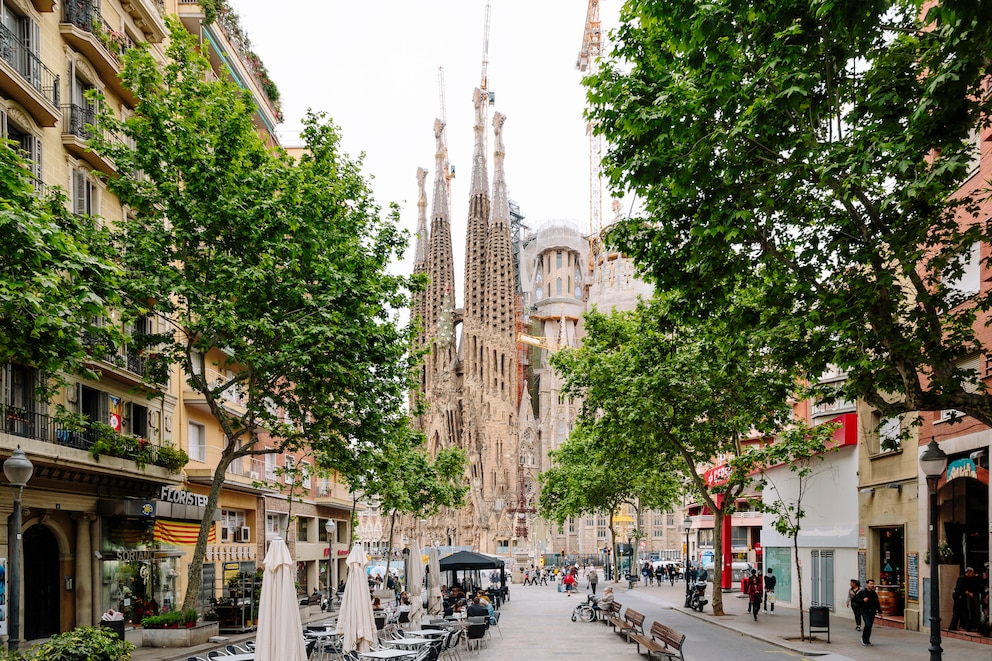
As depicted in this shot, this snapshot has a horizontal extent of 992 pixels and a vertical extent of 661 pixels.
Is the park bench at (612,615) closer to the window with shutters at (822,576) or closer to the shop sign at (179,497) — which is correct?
the window with shutters at (822,576)

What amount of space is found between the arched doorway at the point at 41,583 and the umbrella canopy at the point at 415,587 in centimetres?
943

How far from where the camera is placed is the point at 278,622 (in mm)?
14594

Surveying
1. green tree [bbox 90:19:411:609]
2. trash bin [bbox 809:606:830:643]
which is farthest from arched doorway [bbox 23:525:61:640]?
trash bin [bbox 809:606:830:643]

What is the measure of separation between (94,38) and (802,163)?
19.8 meters

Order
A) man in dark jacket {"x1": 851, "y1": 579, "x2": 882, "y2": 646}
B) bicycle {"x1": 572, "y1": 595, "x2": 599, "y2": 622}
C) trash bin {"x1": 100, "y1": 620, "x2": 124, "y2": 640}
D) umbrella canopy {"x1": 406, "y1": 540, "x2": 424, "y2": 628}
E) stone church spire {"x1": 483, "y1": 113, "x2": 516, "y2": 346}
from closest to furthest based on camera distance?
1. trash bin {"x1": 100, "y1": 620, "x2": 124, "y2": 640}
2. man in dark jacket {"x1": 851, "y1": 579, "x2": 882, "y2": 646}
3. umbrella canopy {"x1": 406, "y1": 540, "x2": 424, "y2": 628}
4. bicycle {"x1": 572, "y1": 595, "x2": 599, "y2": 622}
5. stone church spire {"x1": 483, "y1": 113, "x2": 516, "y2": 346}

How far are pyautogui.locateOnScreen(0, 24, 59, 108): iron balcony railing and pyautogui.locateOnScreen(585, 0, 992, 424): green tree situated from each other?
14.4 metres

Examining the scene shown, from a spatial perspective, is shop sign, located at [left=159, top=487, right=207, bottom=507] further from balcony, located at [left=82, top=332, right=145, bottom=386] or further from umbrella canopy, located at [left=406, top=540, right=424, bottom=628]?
umbrella canopy, located at [left=406, top=540, right=424, bottom=628]

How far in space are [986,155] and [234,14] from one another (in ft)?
98.5

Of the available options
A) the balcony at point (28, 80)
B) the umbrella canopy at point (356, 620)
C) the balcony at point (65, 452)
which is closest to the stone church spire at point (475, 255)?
the balcony at point (65, 452)

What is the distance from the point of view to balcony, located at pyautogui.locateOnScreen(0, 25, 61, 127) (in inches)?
836

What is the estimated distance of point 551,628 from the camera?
99.6 feet

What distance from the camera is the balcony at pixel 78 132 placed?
24.4 metres

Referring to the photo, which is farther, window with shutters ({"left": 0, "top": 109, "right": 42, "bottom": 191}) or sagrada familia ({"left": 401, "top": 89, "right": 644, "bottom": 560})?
sagrada familia ({"left": 401, "top": 89, "right": 644, "bottom": 560})

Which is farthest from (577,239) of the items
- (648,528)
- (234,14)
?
(234,14)
